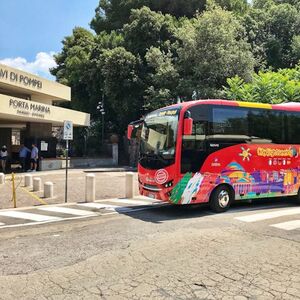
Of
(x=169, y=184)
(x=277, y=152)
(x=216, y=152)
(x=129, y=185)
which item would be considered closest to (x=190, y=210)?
(x=169, y=184)

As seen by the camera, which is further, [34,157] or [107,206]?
[34,157]

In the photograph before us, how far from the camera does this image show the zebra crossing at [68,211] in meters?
11.1

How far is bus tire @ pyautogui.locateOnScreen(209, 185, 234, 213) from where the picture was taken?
39.2ft

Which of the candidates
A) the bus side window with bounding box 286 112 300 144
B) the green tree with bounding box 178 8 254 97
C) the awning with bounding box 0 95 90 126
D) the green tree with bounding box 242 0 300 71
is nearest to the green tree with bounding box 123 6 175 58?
the green tree with bounding box 178 8 254 97

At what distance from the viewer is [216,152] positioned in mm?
11906

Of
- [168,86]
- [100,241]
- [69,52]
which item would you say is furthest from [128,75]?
[100,241]

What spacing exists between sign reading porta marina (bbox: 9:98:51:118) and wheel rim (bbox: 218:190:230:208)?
644 inches

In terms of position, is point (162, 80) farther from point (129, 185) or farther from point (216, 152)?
point (216, 152)

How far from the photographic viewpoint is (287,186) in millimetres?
13664

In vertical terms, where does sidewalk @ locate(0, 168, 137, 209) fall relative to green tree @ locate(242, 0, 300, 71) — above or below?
below

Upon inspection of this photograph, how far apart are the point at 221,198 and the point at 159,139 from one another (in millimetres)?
2519

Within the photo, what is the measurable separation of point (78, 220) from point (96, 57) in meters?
30.6

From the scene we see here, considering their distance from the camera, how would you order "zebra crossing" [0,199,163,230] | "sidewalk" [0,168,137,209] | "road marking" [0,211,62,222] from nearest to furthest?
"zebra crossing" [0,199,163,230]
"road marking" [0,211,62,222]
"sidewalk" [0,168,137,209]

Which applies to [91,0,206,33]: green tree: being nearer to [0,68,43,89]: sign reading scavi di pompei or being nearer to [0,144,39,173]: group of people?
[0,68,43,89]: sign reading scavi di pompei
